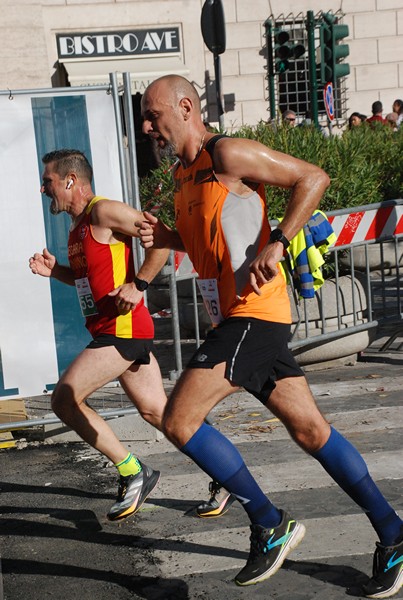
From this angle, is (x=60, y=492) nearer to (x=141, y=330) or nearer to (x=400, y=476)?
(x=141, y=330)

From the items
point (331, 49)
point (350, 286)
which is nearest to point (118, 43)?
point (331, 49)

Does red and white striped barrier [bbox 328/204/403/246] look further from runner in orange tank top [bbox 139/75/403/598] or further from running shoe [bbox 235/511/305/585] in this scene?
running shoe [bbox 235/511/305/585]

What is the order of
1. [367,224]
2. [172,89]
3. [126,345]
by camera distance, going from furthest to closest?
1. [367,224]
2. [126,345]
3. [172,89]

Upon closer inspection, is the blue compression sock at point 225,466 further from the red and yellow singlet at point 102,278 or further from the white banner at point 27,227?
the white banner at point 27,227

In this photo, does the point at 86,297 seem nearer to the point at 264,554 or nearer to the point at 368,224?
the point at 264,554

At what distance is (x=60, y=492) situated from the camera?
19.8 feet

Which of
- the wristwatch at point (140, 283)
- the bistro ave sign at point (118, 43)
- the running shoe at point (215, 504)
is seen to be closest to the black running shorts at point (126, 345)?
the wristwatch at point (140, 283)

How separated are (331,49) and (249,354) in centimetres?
1451

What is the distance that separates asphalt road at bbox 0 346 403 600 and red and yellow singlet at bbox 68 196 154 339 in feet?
3.05

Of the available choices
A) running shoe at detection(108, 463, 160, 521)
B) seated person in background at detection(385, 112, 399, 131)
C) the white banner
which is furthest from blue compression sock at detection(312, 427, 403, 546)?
seated person in background at detection(385, 112, 399, 131)

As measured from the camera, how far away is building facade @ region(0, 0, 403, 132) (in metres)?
24.4

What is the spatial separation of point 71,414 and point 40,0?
2068cm

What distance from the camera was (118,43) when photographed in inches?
981

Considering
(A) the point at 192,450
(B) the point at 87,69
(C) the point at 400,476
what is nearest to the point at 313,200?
(A) the point at 192,450
